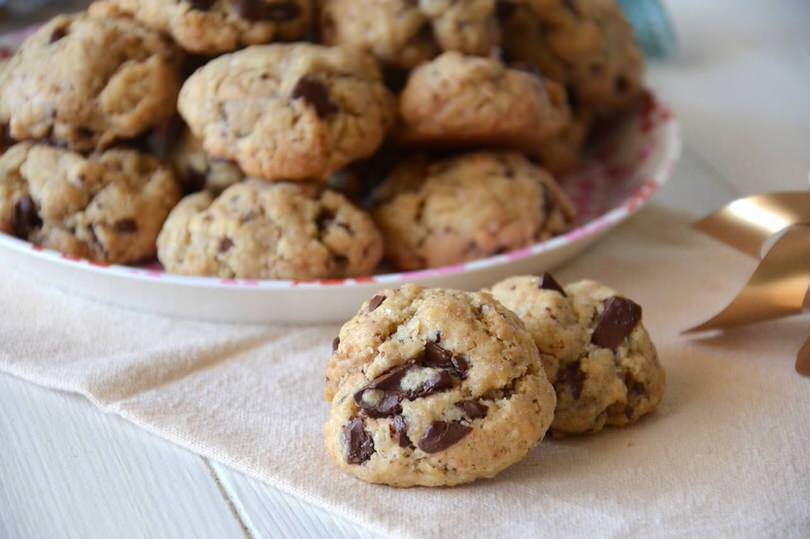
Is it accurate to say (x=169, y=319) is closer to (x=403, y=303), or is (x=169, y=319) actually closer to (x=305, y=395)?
(x=305, y=395)

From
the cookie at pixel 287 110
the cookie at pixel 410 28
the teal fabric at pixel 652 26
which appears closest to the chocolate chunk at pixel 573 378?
the cookie at pixel 287 110

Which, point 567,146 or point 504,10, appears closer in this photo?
point 504,10

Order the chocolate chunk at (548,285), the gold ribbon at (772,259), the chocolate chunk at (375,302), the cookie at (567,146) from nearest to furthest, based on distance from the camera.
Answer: the chocolate chunk at (375,302), the chocolate chunk at (548,285), the gold ribbon at (772,259), the cookie at (567,146)

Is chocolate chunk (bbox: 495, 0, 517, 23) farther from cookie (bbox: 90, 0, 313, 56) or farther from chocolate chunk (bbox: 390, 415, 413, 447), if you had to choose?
chocolate chunk (bbox: 390, 415, 413, 447)

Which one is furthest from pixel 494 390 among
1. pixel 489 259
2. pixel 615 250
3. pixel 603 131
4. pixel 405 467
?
pixel 603 131

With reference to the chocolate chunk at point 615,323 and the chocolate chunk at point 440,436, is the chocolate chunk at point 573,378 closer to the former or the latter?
the chocolate chunk at point 615,323

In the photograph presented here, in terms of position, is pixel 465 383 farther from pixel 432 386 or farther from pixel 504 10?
pixel 504 10

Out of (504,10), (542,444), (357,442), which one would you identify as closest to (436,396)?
(357,442)

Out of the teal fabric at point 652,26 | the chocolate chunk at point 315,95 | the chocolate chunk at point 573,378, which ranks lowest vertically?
the teal fabric at point 652,26
